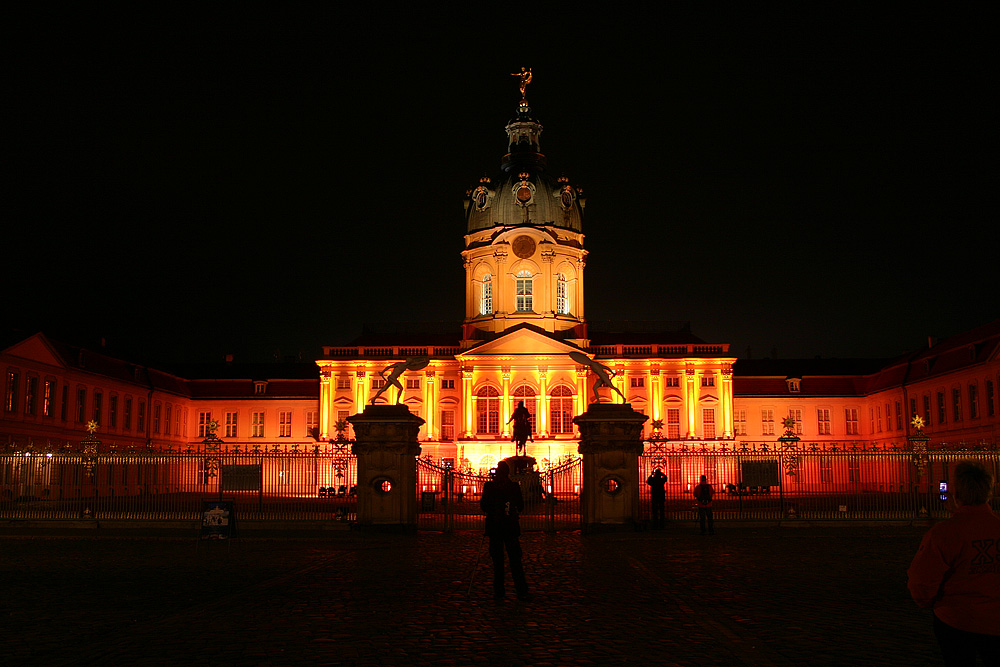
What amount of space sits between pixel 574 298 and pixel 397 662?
7237 cm

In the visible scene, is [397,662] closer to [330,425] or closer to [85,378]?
[85,378]

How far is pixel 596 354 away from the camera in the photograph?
77.8m

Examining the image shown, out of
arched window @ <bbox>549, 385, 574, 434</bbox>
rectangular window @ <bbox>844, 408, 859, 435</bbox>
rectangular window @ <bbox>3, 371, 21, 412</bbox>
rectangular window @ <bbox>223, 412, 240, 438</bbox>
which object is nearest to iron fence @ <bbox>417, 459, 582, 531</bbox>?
arched window @ <bbox>549, 385, 574, 434</bbox>

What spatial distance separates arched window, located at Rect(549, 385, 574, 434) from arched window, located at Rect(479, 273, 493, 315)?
9427mm

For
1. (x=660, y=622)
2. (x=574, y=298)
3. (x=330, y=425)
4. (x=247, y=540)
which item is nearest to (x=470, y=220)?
(x=574, y=298)

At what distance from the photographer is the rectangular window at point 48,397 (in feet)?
195

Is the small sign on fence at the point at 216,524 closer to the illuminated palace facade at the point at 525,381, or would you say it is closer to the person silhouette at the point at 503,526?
the person silhouette at the point at 503,526

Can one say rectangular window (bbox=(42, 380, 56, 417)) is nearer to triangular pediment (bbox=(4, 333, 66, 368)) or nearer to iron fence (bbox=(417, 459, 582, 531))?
triangular pediment (bbox=(4, 333, 66, 368))

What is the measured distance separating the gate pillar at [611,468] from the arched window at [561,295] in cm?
5512

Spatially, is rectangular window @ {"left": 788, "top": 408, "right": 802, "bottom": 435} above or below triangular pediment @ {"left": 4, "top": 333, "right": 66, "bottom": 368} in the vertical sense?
below

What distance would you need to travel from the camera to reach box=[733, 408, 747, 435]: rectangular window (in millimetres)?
82000

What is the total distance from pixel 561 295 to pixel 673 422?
1359 cm

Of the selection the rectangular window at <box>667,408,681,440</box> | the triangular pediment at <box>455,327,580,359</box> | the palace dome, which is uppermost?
the palace dome

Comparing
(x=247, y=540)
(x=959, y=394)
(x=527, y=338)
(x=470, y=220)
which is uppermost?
(x=470, y=220)
